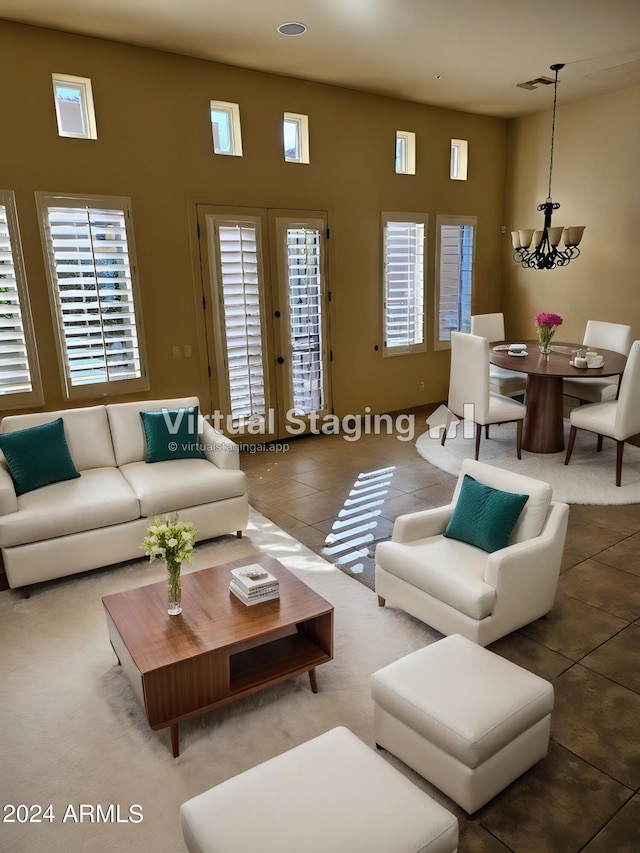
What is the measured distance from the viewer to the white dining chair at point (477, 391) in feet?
18.4

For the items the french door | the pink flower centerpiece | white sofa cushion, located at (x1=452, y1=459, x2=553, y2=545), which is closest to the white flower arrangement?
white sofa cushion, located at (x1=452, y1=459, x2=553, y2=545)

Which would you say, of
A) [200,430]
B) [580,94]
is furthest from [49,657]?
[580,94]

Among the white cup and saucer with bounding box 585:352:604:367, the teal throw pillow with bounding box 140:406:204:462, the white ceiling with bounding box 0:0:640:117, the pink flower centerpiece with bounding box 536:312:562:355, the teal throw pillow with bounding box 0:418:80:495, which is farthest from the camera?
the pink flower centerpiece with bounding box 536:312:562:355

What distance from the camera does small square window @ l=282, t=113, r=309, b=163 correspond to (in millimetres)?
6199

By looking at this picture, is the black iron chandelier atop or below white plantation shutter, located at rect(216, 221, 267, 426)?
atop

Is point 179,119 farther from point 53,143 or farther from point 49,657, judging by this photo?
point 49,657

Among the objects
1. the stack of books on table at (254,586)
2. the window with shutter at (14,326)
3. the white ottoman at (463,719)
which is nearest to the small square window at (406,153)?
the window with shutter at (14,326)

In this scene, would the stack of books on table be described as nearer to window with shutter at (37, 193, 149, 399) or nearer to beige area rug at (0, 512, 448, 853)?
beige area rug at (0, 512, 448, 853)

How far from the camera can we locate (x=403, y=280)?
7.33 metres

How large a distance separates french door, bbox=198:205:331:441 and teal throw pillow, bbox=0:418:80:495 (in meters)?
2.06

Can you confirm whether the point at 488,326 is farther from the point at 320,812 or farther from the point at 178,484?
the point at 320,812

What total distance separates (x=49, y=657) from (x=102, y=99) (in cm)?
433

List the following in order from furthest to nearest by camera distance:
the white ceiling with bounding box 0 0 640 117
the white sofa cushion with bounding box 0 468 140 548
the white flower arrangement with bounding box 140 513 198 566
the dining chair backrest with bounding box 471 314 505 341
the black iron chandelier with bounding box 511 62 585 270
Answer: the dining chair backrest with bounding box 471 314 505 341 < the black iron chandelier with bounding box 511 62 585 270 < the white ceiling with bounding box 0 0 640 117 < the white sofa cushion with bounding box 0 468 140 548 < the white flower arrangement with bounding box 140 513 198 566

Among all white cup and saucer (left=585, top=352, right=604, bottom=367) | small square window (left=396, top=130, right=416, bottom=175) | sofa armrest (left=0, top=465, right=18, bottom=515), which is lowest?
sofa armrest (left=0, top=465, right=18, bottom=515)
